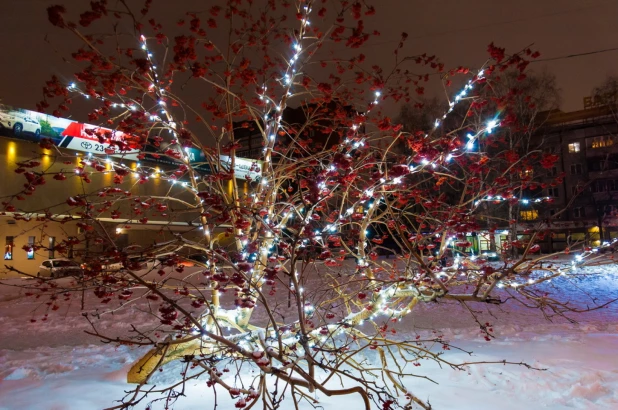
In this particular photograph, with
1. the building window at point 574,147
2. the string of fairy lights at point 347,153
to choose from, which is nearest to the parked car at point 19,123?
the string of fairy lights at point 347,153

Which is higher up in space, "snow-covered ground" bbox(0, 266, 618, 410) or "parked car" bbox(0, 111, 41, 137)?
"parked car" bbox(0, 111, 41, 137)

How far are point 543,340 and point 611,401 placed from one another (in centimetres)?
325

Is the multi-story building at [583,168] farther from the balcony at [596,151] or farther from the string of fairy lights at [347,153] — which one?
the string of fairy lights at [347,153]

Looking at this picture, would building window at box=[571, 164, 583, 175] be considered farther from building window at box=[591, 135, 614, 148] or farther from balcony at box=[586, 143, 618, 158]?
building window at box=[591, 135, 614, 148]

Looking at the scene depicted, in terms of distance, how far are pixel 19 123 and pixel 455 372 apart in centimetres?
1781

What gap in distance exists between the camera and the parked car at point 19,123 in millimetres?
15953

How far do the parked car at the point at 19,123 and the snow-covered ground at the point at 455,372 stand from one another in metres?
9.01

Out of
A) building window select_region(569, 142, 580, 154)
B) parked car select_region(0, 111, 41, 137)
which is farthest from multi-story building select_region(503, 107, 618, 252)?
parked car select_region(0, 111, 41, 137)

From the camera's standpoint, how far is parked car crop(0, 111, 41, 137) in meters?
16.0

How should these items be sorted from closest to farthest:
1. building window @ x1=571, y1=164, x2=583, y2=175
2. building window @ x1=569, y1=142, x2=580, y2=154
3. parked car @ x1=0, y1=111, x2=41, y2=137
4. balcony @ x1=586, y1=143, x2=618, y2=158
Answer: parked car @ x1=0, y1=111, x2=41, y2=137 < balcony @ x1=586, y1=143, x2=618, y2=158 < building window @ x1=571, y1=164, x2=583, y2=175 < building window @ x1=569, y1=142, x2=580, y2=154

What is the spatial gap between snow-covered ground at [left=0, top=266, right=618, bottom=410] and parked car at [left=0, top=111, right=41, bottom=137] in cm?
901

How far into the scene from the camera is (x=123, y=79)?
15.9 feet

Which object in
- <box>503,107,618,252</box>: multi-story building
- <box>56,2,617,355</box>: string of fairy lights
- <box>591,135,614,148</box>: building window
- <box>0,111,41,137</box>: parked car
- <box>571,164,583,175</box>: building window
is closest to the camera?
<box>56,2,617,355</box>: string of fairy lights

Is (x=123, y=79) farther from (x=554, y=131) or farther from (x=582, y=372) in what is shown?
(x=554, y=131)
